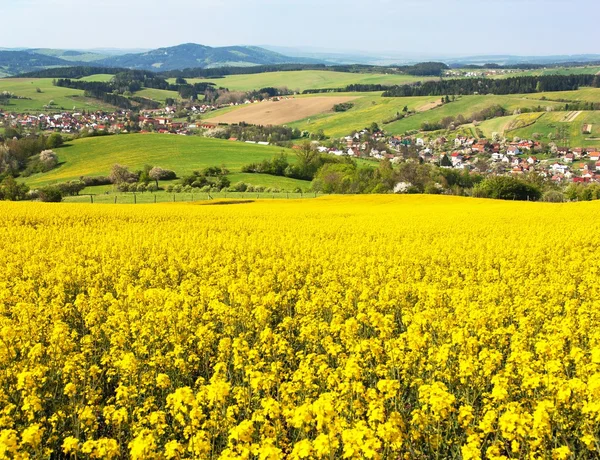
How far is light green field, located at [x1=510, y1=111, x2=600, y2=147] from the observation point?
154837 millimetres

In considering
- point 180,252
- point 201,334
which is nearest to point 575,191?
point 180,252

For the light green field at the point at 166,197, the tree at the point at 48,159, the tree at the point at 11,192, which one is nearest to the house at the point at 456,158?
the light green field at the point at 166,197

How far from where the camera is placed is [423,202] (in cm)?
5003

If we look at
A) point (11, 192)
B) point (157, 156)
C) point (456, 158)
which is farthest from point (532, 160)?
point (11, 192)


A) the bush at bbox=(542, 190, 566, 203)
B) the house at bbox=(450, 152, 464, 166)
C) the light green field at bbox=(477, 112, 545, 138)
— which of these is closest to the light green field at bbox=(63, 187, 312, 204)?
the bush at bbox=(542, 190, 566, 203)

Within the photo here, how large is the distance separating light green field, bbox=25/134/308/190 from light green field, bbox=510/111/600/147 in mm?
100200

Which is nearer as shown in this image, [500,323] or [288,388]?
[288,388]

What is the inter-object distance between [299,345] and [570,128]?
181474 mm

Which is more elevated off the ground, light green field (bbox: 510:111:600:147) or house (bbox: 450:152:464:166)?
light green field (bbox: 510:111:600:147)

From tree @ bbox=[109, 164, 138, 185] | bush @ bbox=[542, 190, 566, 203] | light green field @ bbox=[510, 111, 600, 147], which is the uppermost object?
light green field @ bbox=[510, 111, 600, 147]

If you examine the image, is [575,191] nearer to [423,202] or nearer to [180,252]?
[423,202]

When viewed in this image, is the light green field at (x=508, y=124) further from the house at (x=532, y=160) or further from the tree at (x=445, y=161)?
the tree at (x=445, y=161)

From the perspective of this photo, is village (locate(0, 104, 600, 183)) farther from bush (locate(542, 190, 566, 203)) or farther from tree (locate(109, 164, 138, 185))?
tree (locate(109, 164, 138, 185))

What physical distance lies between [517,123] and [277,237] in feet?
582
